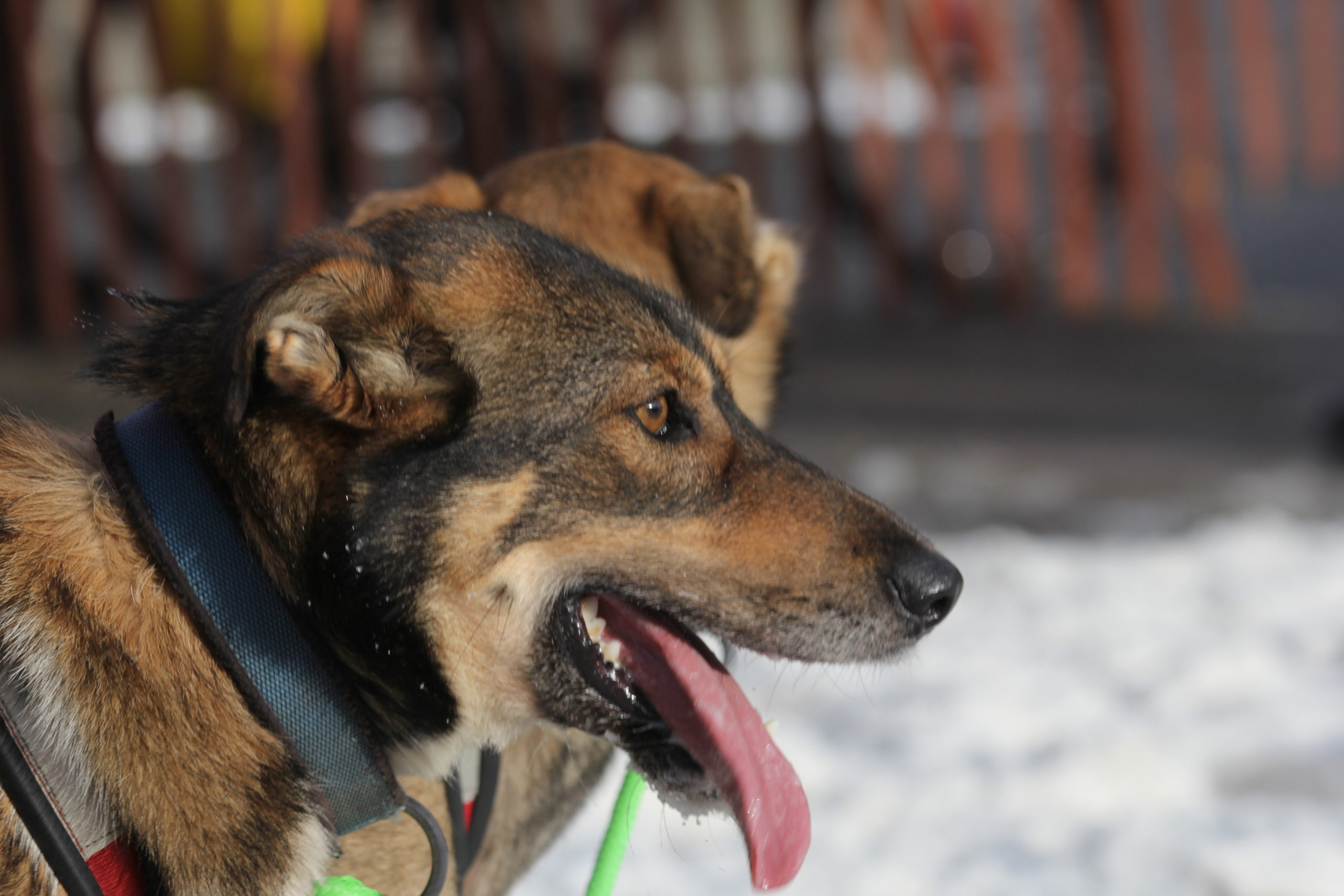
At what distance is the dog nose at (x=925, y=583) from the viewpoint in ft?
7.22

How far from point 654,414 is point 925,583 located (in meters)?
0.55

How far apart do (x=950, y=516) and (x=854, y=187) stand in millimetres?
4792

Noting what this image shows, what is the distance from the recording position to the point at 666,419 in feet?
7.24

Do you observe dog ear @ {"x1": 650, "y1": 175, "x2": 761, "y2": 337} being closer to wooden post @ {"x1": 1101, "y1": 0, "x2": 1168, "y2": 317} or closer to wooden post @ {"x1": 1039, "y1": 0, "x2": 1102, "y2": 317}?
wooden post @ {"x1": 1039, "y1": 0, "x2": 1102, "y2": 317}

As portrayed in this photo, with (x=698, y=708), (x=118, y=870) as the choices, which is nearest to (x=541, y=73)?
(x=698, y=708)

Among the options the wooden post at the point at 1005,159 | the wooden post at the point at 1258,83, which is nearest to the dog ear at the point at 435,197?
the wooden post at the point at 1005,159

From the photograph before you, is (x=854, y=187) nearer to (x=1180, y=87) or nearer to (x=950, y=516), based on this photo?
(x=1180, y=87)

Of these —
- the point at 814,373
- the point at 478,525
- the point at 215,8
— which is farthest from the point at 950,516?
the point at 215,8

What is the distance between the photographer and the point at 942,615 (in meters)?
2.26

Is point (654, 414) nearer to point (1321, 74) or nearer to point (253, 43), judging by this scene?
point (253, 43)

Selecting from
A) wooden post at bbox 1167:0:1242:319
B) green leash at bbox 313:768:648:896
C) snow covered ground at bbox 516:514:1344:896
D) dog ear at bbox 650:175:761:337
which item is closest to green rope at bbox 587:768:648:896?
green leash at bbox 313:768:648:896

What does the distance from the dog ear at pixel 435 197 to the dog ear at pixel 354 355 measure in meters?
0.97

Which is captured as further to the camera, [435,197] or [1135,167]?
[1135,167]

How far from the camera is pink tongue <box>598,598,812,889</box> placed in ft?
7.02
